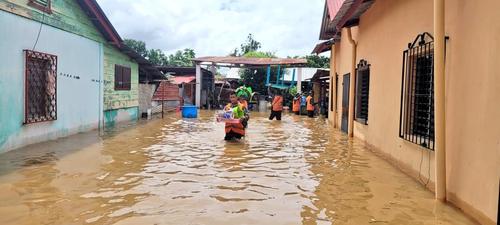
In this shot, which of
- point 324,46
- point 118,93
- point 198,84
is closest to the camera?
point 118,93

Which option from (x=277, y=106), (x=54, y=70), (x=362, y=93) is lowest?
(x=277, y=106)

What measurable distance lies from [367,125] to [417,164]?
13.6 feet

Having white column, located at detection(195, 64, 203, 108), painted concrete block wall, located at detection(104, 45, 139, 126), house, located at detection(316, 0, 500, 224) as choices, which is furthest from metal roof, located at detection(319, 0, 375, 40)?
white column, located at detection(195, 64, 203, 108)

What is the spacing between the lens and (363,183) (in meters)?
6.86

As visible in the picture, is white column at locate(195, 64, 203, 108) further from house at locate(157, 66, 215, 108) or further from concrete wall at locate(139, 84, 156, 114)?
concrete wall at locate(139, 84, 156, 114)

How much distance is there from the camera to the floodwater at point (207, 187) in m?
4.97

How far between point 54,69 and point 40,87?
24.6 inches

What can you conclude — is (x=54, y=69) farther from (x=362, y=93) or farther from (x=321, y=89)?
(x=321, y=89)

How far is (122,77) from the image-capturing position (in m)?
17.3

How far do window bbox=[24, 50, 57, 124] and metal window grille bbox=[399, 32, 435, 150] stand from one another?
26.9 feet

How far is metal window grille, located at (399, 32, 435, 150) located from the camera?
6.87 m

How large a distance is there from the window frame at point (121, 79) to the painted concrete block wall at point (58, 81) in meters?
1.82

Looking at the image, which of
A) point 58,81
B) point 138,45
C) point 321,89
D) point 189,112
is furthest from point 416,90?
point 138,45

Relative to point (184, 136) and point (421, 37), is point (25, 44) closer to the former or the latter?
point (184, 136)
